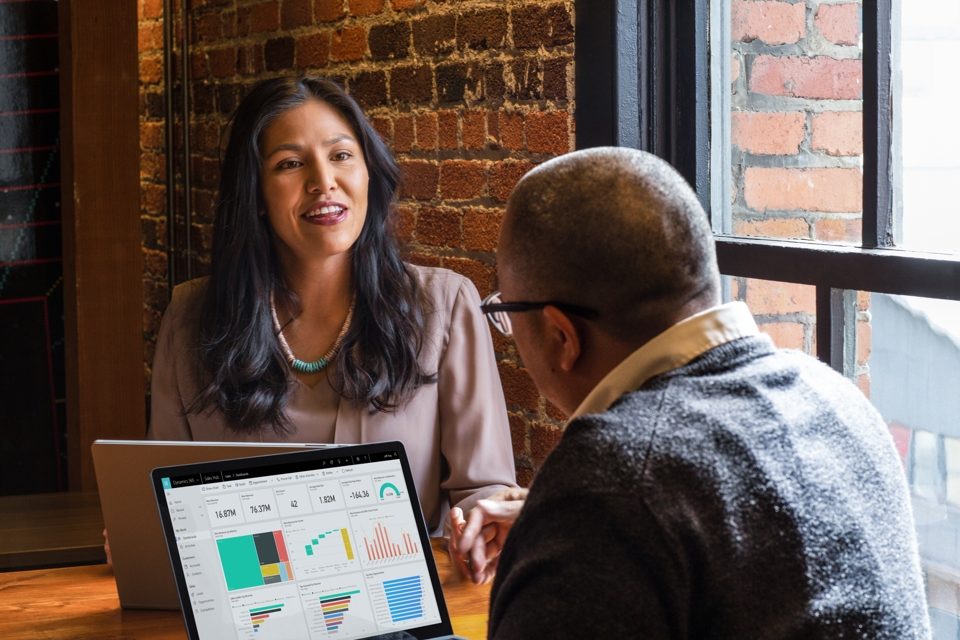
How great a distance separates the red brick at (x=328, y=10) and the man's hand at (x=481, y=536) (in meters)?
1.67

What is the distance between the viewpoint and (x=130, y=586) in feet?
5.80

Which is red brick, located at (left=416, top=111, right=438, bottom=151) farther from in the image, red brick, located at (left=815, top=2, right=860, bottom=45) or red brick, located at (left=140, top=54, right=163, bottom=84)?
red brick, located at (left=140, top=54, right=163, bottom=84)

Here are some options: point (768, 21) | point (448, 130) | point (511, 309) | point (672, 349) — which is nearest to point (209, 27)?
point (448, 130)

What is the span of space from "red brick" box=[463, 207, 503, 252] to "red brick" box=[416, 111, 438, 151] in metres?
0.21

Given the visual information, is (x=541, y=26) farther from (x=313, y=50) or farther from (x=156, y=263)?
(x=156, y=263)

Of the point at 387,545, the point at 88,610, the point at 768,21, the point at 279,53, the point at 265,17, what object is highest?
the point at 265,17

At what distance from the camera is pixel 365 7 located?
295 cm

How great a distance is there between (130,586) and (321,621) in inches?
16.1

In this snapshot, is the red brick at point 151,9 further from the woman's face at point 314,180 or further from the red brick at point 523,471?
the red brick at point 523,471

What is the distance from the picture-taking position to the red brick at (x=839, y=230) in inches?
76.3

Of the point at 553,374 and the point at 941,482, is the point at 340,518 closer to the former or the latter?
the point at 553,374

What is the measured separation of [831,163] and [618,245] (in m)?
1.00

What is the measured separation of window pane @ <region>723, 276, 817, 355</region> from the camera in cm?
200

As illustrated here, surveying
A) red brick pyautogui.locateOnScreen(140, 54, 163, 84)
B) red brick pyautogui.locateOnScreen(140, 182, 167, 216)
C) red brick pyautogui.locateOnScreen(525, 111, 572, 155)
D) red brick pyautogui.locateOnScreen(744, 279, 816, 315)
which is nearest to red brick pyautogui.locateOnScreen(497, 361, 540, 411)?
red brick pyautogui.locateOnScreen(525, 111, 572, 155)
